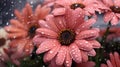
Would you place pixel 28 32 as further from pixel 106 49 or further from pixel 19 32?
pixel 106 49

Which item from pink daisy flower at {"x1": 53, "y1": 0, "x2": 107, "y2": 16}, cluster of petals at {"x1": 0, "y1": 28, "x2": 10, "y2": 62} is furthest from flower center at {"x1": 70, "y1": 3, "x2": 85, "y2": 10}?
cluster of petals at {"x1": 0, "y1": 28, "x2": 10, "y2": 62}

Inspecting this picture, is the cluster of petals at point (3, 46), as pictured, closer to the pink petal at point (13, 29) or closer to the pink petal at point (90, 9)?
the pink petal at point (13, 29)

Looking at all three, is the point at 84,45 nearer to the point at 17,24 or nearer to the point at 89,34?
the point at 89,34

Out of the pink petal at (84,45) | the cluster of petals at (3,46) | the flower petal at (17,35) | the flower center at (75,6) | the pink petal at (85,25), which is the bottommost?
the cluster of petals at (3,46)

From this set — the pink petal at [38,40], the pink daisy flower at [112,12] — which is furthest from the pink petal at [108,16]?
the pink petal at [38,40]

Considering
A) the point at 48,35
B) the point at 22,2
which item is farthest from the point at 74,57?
the point at 22,2

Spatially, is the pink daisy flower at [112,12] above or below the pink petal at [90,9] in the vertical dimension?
below

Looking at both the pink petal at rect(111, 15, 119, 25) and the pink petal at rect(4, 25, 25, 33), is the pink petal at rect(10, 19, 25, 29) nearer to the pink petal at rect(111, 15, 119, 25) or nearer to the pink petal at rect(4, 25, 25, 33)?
the pink petal at rect(4, 25, 25, 33)
